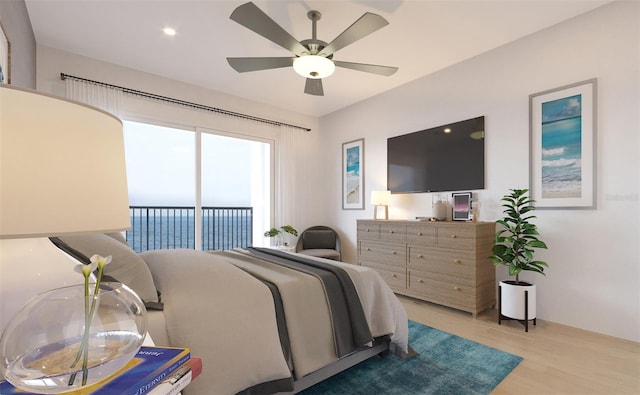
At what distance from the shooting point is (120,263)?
1363 mm

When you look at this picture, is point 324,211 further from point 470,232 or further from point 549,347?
point 549,347

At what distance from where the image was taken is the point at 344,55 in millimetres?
3293

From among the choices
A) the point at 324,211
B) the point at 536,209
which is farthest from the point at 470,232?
the point at 324,211

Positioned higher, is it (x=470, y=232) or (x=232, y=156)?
(x=232, y=156)

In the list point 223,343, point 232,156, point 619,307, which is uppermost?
point 232,156

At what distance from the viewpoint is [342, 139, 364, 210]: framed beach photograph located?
4.75 metres

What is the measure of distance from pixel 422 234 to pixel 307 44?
2.30m

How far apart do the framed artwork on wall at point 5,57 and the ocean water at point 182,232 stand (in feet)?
8.87

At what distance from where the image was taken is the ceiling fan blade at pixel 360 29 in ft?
6.41

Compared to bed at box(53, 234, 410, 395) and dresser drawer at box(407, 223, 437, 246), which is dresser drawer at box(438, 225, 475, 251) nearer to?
dresser drawer at box(407, 223, 437, 246)

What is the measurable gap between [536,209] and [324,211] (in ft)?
10.7

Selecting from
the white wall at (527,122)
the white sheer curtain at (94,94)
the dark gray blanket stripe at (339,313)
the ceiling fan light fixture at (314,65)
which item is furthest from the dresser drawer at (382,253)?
the white sheer curtain at (94,94)

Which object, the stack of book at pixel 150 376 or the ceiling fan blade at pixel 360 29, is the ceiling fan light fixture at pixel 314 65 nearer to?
the ceiling fan blade at pixel 360 29

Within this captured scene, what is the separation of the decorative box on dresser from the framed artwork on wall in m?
3.51
